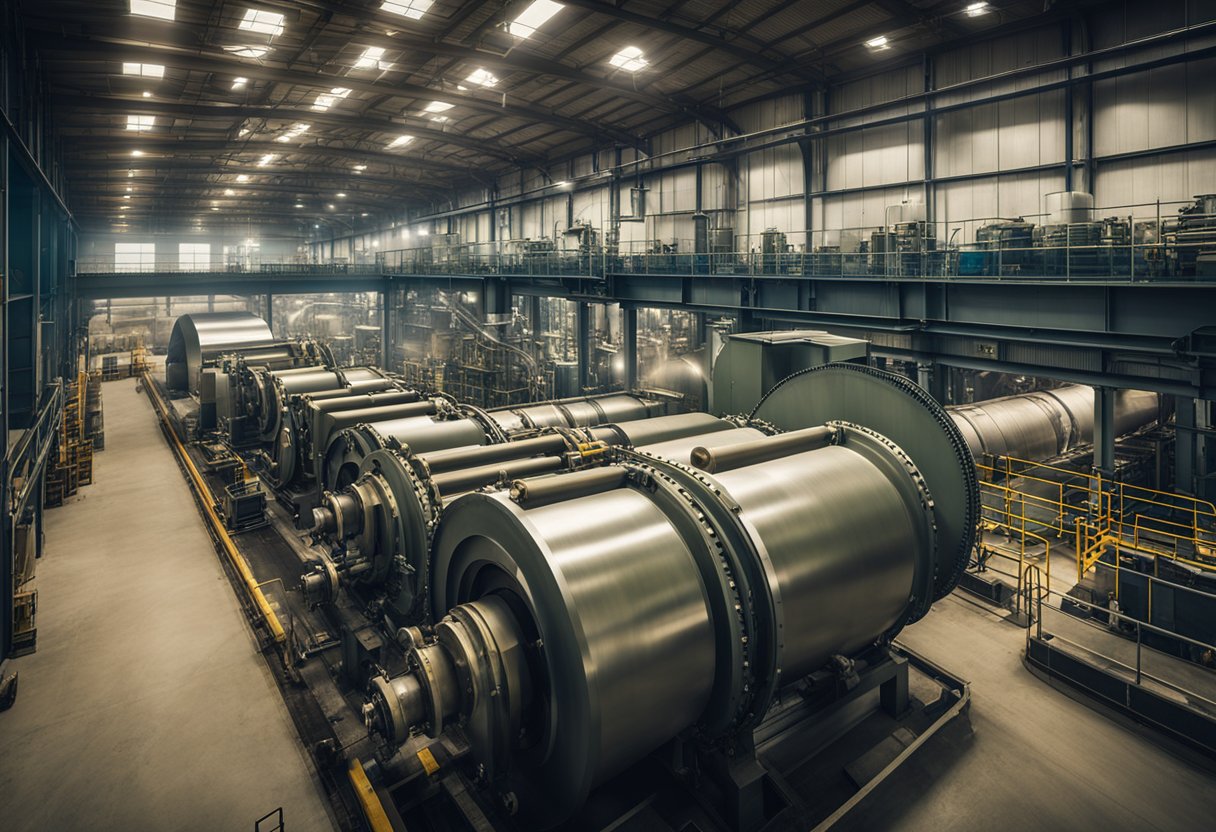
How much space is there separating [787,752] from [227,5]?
18.4 metres

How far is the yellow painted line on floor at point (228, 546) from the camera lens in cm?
848

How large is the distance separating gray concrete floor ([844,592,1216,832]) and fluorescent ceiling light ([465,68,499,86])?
63.8 ft

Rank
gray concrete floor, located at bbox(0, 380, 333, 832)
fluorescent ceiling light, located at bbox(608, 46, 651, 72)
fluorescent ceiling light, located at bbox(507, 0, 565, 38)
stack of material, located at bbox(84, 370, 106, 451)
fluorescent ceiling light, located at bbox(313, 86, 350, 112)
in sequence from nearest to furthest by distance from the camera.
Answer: gray concrete floor, located at bbox(0, 380, 333, 832), fluorescent ceiling light, located at bbox(507, 0, 565, 38), fluorescent ceiling light, located at bbox(608, 46, 651, 72), stack of material, located at bbox(84, 370, 106, 451), fluorescent ceiling light, located at bbox(313, 86, 350, 112)

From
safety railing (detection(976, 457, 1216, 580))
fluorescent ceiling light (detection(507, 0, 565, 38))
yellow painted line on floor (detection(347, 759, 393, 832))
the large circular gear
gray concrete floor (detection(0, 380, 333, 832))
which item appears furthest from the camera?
fluorescent ceiling light (detection(507, 0, 565, 38))

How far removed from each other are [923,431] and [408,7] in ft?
50.0

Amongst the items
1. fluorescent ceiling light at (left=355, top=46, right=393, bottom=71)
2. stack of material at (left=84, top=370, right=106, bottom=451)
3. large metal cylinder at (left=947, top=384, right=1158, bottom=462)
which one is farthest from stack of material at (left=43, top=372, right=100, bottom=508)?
large metal cylinder at (left=947, top=384, right=1158, bottom=462)

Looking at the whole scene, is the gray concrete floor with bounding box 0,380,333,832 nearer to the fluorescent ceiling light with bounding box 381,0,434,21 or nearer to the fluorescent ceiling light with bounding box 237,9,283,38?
the fluorescent ceiling light with bounding box 237,9,283,38

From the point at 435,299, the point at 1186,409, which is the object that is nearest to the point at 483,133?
the point at 435,299

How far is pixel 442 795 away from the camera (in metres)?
5.22

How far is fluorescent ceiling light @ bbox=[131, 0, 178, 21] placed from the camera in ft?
48.0

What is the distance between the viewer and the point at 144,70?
18.3 meters

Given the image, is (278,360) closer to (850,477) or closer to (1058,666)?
(850,477)

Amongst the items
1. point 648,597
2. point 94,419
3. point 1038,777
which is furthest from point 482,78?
point 1038,777

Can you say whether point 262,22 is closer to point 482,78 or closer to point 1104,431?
→ point 482,78
